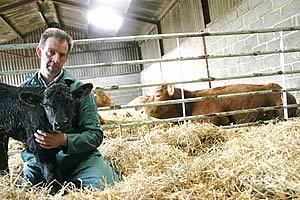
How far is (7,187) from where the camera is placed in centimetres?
238

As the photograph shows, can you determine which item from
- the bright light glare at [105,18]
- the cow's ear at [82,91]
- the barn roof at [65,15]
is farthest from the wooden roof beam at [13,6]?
the cow's ear at [82,91]

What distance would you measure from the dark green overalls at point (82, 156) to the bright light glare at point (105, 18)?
11.3m

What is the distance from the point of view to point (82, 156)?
3.04m

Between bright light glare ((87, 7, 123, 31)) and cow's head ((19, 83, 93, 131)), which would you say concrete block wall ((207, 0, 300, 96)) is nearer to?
cow's head ((19, 83, 93, 131))

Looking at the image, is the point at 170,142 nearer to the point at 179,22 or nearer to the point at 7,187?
the point at 7,187

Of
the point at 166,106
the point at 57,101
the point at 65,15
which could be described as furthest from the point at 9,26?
the point at 57,101

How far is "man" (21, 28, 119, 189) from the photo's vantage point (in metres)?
2.85

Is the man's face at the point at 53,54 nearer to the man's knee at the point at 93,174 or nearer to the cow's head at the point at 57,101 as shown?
the cow's head at the point at 57,101

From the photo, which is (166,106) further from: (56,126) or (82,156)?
(56,126)

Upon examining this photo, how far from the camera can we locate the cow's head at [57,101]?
2715 millimetres

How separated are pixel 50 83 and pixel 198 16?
8287mm

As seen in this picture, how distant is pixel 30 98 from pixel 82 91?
38 cm

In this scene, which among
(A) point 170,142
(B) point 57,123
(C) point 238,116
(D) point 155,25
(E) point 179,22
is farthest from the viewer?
(D) point 155,25

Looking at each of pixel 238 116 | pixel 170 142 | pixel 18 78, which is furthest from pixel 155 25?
pixel 170 142
